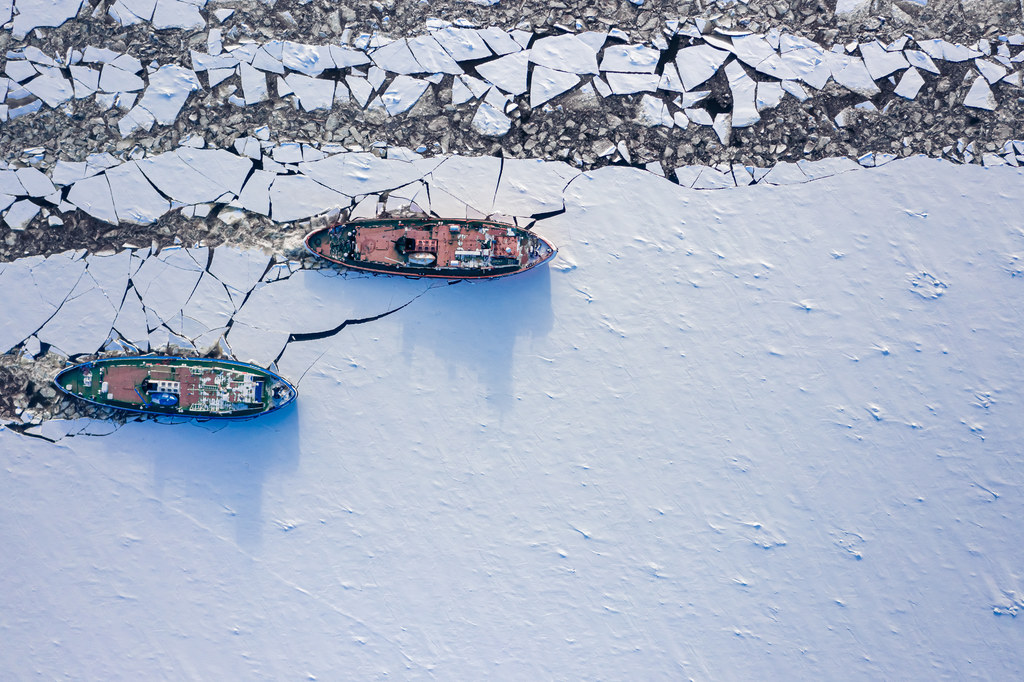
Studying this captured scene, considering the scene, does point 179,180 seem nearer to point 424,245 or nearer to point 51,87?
point 51,87

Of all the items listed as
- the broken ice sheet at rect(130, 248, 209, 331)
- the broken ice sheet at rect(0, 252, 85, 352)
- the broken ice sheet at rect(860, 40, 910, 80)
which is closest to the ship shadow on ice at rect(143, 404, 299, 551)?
the broken ice sheet at rect(130, 248, 209, 331)

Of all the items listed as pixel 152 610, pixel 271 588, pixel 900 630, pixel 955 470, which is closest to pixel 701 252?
pixel 955 470

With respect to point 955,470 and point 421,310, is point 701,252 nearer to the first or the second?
point 421,310

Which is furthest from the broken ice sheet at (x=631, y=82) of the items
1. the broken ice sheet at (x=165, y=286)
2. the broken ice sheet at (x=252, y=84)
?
the broken ice sheet at (x=165, y=286)

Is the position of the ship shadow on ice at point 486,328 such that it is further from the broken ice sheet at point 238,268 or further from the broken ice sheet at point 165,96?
the broken ice sheet at point 165,96

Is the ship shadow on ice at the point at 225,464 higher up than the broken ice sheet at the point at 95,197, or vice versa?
the broken ice sheet at the point at 95,197

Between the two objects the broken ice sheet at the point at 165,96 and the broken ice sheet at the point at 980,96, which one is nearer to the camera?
the broken ice sheet at the point at 165,96
